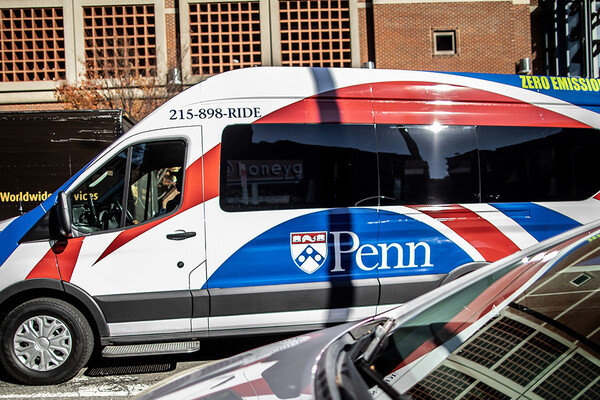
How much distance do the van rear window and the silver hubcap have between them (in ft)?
6.26

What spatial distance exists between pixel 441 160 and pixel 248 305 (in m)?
2.47

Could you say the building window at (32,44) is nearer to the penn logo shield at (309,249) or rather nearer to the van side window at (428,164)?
the penn logo shield at (309,249)

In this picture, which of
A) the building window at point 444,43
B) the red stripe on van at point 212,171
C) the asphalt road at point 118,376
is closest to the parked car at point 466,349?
the asphalt road at point 118,376

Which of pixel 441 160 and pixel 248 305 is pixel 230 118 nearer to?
pixel 248 305

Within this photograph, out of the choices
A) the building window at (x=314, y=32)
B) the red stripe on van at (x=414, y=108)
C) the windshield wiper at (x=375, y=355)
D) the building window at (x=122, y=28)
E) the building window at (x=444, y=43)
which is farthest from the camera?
the building window at (x=444, y=43)

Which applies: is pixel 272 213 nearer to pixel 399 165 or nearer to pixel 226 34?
pixel 399 165

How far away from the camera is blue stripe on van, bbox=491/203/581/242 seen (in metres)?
4.98

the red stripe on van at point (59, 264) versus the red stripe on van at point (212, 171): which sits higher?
the red stripe on van at point (212, 171)

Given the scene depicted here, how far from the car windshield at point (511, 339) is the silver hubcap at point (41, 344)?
344 centimetres

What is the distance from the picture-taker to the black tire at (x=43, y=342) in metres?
4.20

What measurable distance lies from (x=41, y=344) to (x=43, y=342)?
26 millimetres

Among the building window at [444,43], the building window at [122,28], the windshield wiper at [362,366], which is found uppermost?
the building window at [122,28]

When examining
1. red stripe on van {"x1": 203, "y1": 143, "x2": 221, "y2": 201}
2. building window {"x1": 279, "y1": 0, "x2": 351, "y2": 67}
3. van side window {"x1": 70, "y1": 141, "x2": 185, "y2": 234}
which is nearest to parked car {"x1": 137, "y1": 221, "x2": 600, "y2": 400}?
red stripe on van {"x1": 203, "y1": 143, "x2": 221, "y2": 201}

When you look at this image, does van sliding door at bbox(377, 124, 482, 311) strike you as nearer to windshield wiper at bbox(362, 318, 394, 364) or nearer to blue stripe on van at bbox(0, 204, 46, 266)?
windshield wiper at bbox(362, 318, 394, 364)
